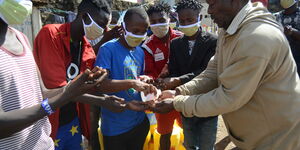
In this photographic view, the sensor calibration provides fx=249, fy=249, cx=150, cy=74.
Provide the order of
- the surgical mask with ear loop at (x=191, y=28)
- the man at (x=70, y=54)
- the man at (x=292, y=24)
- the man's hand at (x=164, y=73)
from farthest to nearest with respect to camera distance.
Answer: the man at (x=292, y=24), the man's hand at (x=164, y=73), the surgical mask with ear loop at (x=191, y=28), the man at (x=70, y=54)

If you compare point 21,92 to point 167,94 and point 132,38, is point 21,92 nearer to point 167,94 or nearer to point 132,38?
point 132,38

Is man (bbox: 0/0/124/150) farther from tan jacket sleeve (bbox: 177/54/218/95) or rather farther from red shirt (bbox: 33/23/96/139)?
tan jacket sleeve (bbox: 177/54/218/95)

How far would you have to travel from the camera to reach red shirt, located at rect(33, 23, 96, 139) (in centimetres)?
222

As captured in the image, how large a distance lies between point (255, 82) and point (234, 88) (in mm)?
145

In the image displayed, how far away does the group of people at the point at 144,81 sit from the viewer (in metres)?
1.60

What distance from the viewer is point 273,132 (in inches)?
72.3

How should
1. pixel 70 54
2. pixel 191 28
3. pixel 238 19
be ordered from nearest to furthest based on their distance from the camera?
pixel 238 19 → pixel 70 54 → pixel 191 28

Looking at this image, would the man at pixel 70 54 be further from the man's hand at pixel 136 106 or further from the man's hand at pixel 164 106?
the man's hand at pixel 164 106

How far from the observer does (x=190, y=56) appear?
10.3 ft

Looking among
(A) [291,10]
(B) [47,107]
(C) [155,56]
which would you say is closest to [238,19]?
(B) [47,107]

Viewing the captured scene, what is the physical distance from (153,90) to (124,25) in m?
0.80

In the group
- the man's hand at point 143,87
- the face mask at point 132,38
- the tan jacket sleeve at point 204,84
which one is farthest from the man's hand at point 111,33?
the tan jacket sleeve at point 204,84

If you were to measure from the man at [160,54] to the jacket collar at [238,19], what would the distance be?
1.58 m

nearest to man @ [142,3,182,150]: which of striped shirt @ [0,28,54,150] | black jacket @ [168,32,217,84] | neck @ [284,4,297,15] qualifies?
black jacket @ [168,32,217,84]
